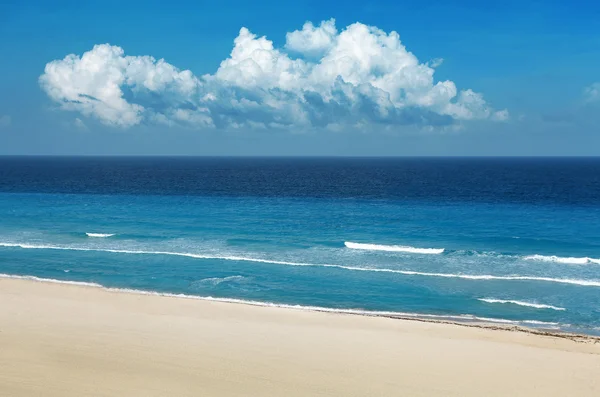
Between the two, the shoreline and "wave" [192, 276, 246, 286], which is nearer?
the shoreline

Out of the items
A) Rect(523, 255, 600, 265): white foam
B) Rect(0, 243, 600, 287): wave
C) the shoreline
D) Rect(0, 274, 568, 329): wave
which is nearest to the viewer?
the shoreline

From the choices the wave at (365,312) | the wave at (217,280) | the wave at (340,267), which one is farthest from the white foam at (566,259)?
the wave at (217,280)

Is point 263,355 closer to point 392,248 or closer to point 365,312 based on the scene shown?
point 365,312

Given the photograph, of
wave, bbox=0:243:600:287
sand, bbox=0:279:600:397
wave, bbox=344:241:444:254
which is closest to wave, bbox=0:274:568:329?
sand, bbox=0:279:600:397

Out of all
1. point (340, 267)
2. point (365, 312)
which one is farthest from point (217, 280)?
point (365, 312)

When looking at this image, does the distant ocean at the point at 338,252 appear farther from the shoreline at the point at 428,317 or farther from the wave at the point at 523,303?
the shoreline at the point at 428,317

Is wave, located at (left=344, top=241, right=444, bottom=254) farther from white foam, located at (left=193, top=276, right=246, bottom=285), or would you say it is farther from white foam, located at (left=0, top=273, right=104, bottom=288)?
white foam, located at (left=0, top=273, right=104, bottom=288)
